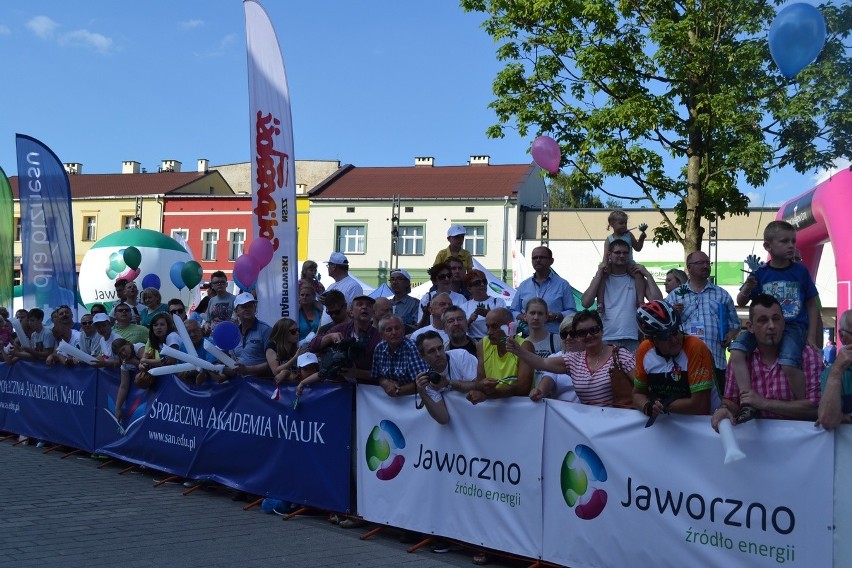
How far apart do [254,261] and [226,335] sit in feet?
3.47

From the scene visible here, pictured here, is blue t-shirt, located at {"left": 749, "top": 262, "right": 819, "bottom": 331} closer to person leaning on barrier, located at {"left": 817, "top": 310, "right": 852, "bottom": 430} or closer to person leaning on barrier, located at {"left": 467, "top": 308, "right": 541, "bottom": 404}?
person leaning on barrier, located at {"left": 817, "top": 310, "right": 852, "bottom": 430}

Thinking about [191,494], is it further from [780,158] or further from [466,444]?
[780,158]

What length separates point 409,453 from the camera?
7141 mm

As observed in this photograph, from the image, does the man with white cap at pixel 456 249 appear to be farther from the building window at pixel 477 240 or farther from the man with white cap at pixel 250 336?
the building window at pixel 477 240

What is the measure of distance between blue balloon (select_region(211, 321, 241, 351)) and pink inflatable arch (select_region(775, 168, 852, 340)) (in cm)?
632

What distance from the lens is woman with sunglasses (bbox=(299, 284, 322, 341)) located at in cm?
995

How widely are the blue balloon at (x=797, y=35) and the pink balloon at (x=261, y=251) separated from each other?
5293 mm

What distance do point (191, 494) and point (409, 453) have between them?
296 cm

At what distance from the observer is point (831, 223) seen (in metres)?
11.2

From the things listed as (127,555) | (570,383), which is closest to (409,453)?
(570,383)

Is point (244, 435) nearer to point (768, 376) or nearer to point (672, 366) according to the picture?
point (672, 366)

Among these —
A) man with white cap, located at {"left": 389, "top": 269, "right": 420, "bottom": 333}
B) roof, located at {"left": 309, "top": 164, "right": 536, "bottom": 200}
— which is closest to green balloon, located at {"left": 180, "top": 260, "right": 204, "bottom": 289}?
man with white cap, located at {"left": 389, "top": 269, "right": 420, "bottom": 333}

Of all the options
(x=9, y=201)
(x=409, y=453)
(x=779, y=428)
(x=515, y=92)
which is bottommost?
(x=409, y=453)

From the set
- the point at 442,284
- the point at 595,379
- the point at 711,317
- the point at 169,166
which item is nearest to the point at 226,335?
the point at 442,284
